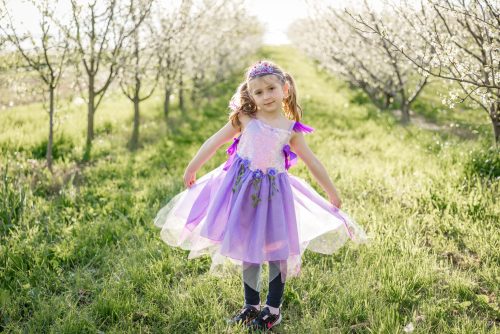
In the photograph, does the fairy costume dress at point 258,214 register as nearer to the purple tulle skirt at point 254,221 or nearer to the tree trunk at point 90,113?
the purple tulle skirt at point 254,221

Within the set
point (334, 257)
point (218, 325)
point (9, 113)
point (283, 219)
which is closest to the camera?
point (283, 219)

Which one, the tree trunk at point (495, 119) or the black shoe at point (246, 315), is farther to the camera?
the tree trunk at point (495, 119)

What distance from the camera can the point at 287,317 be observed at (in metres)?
2.82

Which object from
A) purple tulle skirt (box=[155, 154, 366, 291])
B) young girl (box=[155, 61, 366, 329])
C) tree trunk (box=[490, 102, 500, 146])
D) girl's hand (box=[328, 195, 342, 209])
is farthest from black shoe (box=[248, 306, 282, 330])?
tree trunk (box=[490, 102, 500, 146])

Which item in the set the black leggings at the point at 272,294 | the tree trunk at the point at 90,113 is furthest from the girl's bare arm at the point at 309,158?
the tree trunk at the point at 90,113

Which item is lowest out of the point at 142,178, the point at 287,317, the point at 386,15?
the point at 287,317

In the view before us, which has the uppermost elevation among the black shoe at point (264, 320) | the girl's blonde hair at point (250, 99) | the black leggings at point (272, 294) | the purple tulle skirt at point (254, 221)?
the girl's blonde hair at point (250, 99)

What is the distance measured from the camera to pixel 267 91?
2547 millimetres

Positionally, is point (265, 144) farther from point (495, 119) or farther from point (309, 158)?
point (495, 119)

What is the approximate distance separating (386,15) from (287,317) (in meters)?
8.60

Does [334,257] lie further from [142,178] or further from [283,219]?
[142,178]

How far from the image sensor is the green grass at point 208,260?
273 centimetres

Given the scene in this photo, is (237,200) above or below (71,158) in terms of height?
above

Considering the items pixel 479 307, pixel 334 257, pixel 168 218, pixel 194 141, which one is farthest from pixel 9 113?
pixel 479 307
